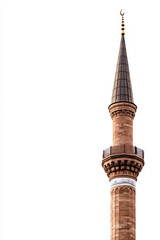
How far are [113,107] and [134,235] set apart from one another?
7980 millimetres

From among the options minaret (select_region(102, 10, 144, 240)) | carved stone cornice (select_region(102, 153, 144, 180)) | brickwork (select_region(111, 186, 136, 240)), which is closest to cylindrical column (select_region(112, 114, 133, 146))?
minaret (select_region(102, 10, 144, 240))

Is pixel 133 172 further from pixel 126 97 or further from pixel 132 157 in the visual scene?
pixel 126 97

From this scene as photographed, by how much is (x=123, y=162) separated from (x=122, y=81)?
5.63m

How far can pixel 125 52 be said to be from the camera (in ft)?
148

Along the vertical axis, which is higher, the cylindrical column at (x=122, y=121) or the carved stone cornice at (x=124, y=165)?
the cylindrical column at (x=122, y=121)

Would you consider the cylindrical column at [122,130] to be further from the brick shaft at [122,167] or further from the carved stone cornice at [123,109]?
the carved stone cornice at [123,109]

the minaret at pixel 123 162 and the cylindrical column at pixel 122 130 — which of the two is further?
the cylindrical column at pixel 122 130

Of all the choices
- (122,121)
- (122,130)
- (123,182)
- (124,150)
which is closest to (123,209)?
(123,182)

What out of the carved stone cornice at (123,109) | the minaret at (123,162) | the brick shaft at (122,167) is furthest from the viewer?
the carved stone cornice at (123,109)

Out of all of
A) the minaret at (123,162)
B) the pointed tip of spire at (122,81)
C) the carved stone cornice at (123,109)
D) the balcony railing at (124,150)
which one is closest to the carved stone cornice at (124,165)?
the minaret at (123,162)

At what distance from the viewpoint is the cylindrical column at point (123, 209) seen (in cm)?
3872

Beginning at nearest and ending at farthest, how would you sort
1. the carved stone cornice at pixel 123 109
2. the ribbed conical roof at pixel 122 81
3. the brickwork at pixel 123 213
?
the brickwork at pixel 123 213, the carved stone cornice at pixel 123 109, the ribbed conical roof at pixel 122 81

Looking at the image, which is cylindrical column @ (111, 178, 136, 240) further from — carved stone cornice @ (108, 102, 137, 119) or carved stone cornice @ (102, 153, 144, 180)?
carved stone cornice @ (108, 102, 137, 119)

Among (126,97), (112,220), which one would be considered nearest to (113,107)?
(126,97)
